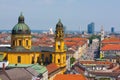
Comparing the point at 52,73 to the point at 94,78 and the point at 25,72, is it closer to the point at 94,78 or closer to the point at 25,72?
the point at 94,78

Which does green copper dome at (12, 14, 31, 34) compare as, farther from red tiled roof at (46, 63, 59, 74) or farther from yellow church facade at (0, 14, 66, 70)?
red tiled roof at (46, 63, 59, 74)

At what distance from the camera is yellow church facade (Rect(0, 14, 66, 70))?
8656 centimetres

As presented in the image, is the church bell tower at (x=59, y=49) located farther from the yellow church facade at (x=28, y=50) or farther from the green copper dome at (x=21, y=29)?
the green copper dome at (x=21, y=29)

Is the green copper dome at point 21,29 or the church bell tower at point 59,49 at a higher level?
the green copper dome at point 21,29

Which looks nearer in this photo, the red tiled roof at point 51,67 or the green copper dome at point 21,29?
the red tiled roof at point 51,67

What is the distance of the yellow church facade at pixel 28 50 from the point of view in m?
86.6

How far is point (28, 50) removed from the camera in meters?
87.1

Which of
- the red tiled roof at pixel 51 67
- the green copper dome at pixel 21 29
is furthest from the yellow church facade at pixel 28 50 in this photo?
the red tiled roof at pixel 51 67

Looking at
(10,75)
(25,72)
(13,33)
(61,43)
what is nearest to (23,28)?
→ (13,33)

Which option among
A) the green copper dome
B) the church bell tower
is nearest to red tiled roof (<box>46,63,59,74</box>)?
the church bell tower

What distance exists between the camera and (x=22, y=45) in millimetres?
88000

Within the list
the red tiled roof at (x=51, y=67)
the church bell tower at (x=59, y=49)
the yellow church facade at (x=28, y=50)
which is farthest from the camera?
the church bell tower at (x=59, y=49)

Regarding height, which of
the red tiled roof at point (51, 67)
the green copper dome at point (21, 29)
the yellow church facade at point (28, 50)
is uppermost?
the green copper dome at point (21, 29)

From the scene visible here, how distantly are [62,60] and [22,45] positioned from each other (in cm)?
846
